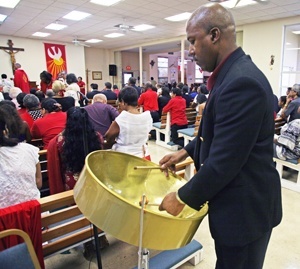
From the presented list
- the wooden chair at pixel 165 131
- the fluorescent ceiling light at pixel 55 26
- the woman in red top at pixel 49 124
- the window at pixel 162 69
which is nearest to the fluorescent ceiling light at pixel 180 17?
the wooden chair at pixel 165 131

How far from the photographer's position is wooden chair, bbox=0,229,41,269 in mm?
1033

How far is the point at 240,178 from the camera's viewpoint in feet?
2.65

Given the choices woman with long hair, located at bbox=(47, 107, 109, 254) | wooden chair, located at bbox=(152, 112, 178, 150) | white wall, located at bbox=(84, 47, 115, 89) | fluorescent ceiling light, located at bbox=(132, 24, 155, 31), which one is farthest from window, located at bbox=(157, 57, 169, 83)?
woman with long hair, located at bbox=(47, 107, 109, 254)

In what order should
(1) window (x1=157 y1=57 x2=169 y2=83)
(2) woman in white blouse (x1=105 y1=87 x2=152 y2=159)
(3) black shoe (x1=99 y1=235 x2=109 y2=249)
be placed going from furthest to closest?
(1) window (x1=157 y1=57 x2=169 y2=83) < (2) woman in white blouse (x1=105 y1=87 x2=152 y2=159) < (3) black shoe (x1=99 y1=235 x2=109 y2=249)

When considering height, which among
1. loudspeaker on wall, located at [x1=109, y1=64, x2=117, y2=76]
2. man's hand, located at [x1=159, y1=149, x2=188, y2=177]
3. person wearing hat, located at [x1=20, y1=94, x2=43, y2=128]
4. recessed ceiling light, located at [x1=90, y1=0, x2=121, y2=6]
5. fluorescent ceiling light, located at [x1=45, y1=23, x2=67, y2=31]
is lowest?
man's hand, located at [x1=159, y1=149, x2=188, y2=177]

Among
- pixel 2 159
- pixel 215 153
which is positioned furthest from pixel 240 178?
pixel 2 159

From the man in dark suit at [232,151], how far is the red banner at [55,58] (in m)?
11.0

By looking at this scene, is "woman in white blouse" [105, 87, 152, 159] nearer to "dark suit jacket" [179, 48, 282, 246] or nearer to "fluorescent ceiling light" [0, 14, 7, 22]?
"dark suit jacket" [179, 48, 282, 246]

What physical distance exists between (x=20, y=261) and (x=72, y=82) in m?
4.31

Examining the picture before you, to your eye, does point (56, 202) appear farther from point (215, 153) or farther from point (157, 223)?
point (215, 153)

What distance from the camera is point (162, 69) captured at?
51.7 ft

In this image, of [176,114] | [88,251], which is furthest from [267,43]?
[88,251]

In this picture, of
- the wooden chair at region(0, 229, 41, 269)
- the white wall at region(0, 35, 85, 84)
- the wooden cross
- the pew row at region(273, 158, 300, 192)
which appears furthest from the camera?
the white wall at region(0, 35, 85, 84)

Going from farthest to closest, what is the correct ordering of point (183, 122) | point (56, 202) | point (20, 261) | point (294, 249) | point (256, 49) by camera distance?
1. point (256, 49)
2. point (183, 122)
3. point (294, 249)
4. point (56, 202)
5. point (20, 261)
